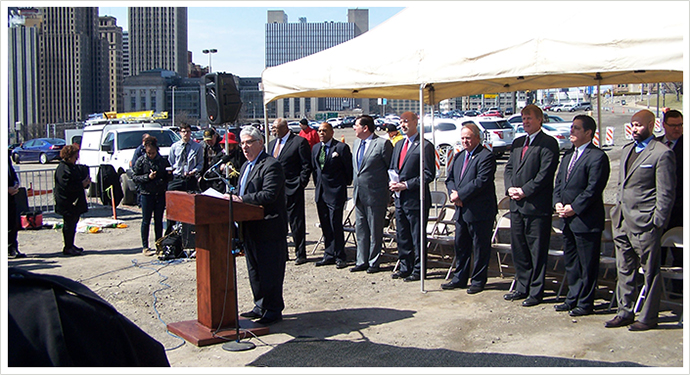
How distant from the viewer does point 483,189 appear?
693cm

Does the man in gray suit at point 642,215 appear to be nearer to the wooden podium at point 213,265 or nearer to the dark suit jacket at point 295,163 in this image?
the wooden podium at point 213,265

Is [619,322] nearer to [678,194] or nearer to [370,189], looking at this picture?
[678,194]

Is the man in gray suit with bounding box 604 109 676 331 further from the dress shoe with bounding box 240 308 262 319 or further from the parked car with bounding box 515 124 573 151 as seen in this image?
the parked car with bounding box 515 124 573 151

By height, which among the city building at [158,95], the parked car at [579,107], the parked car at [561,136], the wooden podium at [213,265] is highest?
the city building at [158,95]

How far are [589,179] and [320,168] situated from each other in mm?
3704

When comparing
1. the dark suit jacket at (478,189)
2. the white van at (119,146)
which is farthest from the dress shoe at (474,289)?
the white van at (119,146)

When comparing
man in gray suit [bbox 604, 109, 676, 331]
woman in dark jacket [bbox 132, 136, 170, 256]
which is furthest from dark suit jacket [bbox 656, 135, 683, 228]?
woman in dark jacket [bbox 132, 136, 170, 256]

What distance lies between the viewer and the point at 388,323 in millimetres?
5973

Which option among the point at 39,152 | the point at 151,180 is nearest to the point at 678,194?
the point at 151,180

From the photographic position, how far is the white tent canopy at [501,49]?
517 centimetres

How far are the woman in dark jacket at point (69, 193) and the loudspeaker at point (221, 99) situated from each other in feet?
10.2

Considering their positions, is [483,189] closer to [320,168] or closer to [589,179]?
[589,179]

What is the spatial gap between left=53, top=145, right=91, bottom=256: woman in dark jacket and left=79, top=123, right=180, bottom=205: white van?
5.88m

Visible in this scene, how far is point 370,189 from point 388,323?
2.39m
